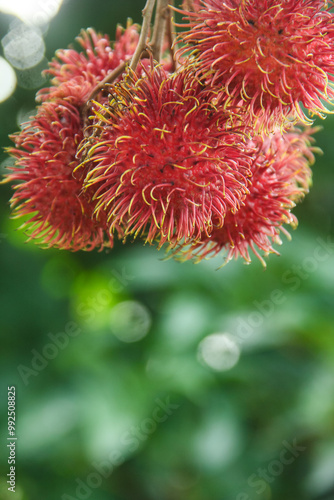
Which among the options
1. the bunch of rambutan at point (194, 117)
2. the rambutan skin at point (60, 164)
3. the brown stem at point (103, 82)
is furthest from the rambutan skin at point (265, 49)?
the rambutan skin at point (60, 164)

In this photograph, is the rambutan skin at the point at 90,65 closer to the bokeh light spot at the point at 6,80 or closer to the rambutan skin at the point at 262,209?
the rambutan skin at the point at 262,209

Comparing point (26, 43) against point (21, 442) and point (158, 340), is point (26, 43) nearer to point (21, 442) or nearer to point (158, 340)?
point (158, 340)

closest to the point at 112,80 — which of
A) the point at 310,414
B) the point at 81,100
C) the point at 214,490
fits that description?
the point at 81,100

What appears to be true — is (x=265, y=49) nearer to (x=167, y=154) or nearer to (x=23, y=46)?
(x=167, y=154)

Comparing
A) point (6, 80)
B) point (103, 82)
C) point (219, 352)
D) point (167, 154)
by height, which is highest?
point (6, 80)

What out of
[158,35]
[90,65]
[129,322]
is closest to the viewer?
[158,35]

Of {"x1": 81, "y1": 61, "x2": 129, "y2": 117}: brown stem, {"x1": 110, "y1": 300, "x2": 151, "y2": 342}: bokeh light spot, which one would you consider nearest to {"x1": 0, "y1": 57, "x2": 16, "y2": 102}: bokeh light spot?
{"x1": 110, "y1": 300, "x2": 151, "y2": 342}: bokeh light spot

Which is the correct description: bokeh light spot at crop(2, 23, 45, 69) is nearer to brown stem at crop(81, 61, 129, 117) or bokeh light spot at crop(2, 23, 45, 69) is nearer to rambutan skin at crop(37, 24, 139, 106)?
rambutan skin at crop(37, 24, 139, 106)

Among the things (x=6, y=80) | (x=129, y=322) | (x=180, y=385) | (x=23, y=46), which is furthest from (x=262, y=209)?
(x=23, y=46)
